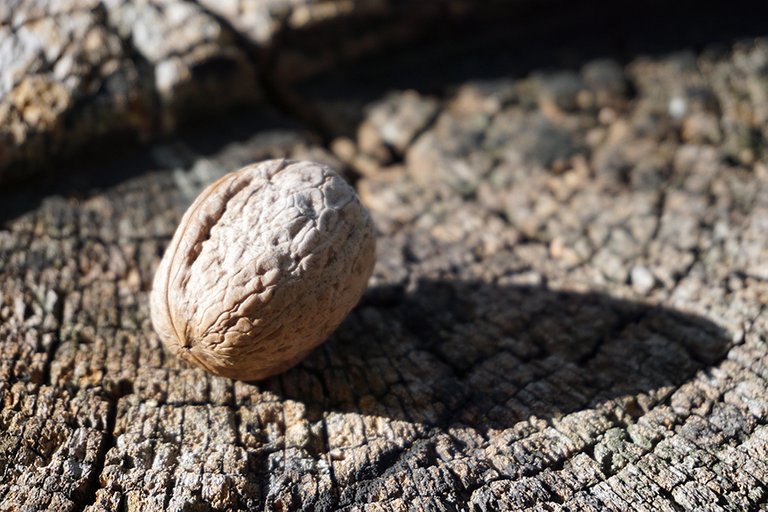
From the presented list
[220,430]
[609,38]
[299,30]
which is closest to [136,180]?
[299,30]

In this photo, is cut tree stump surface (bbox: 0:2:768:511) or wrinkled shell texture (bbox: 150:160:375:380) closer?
cut tree stump surface (bbox: 0:2:768:511)

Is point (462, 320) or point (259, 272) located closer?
point (259, 272)

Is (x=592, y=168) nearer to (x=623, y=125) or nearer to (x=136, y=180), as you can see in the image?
(x=623, y=125)

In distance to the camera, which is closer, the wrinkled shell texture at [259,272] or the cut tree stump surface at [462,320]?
the cut tree stump surface at [462,320]

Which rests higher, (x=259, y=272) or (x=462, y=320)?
(x=259, y=272)
